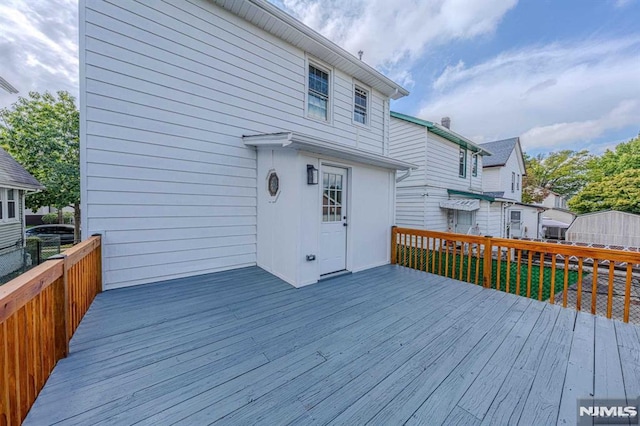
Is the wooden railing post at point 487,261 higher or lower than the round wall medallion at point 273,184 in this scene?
lower

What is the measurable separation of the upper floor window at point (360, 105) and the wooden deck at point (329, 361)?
4806 millimetres

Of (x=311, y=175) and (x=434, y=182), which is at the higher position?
(x=434, y=182)

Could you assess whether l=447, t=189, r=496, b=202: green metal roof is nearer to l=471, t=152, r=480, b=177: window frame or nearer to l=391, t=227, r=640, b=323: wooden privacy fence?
l=471, t=152, r=480, b=177: window frame

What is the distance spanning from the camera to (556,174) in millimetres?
26047

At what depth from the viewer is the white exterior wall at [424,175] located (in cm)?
892

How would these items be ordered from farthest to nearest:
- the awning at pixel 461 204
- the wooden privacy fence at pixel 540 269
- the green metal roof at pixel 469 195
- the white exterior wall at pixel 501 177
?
the white exterior wall at pixel 501 177
the green metal roof at pixel 469 195
the awning at pixel 461 204
the wooden privacy fence at pixel 540 269

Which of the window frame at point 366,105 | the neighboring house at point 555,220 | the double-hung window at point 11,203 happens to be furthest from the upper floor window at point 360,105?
the neighboring house at point 555,220

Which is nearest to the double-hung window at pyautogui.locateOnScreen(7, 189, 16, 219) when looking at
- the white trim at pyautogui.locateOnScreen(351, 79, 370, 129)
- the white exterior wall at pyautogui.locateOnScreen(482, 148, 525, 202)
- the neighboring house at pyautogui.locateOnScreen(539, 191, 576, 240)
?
the white trim at pyautogui.locateOnScreen(351, 79, 370, 129)

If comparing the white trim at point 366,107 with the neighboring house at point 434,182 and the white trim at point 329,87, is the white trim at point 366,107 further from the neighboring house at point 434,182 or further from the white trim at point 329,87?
the neighboring house at point 434,182

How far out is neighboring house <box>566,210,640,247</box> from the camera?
41.1 feet

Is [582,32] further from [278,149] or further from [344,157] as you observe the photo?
[278,149]

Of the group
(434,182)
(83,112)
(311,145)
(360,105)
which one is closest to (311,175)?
(311,145)

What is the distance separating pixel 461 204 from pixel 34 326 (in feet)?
34.9

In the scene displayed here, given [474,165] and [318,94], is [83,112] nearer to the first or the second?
[318,94]
